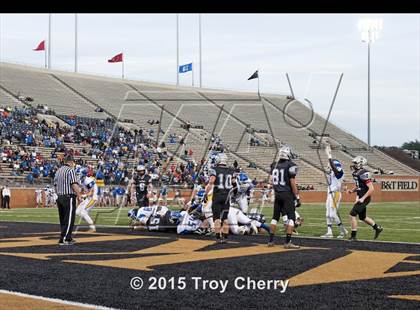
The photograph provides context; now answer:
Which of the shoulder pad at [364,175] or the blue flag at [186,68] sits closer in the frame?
the shoulder pad at [364,175]

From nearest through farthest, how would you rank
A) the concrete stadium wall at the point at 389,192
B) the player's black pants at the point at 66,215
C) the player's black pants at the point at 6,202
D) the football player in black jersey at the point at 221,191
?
the player's black pants at the point at 66,215, the football player in black jersey at the point at 221,191, the player's black pants at the point at 6,202, the concrete stadium wall at the point at 389,192

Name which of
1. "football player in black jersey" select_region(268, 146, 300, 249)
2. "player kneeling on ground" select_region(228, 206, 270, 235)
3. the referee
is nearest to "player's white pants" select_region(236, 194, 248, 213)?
"player kneeling on ground" select_region(228, 206, 270, 235)

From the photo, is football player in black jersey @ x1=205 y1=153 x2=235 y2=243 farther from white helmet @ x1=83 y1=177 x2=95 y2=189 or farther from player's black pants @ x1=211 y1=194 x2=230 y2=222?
white helmet @ x1=83 y1=177 x2=95 y2=189

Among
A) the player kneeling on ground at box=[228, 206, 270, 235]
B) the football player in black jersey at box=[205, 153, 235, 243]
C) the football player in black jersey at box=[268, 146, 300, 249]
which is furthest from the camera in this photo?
the player kneeling on ground at box=[228, 206, 270, 235]

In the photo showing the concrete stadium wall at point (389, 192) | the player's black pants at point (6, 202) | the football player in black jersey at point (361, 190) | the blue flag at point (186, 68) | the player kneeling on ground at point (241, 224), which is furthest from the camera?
the blue flag at point (186, 68)

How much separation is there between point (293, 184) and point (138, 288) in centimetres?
517

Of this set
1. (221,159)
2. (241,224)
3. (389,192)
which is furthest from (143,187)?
(389,192)

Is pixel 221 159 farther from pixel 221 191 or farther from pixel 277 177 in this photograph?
pixel 277 177

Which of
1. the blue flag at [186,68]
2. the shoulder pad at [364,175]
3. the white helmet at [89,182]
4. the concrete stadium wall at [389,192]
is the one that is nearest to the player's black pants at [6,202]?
the white helmet at [89,182]

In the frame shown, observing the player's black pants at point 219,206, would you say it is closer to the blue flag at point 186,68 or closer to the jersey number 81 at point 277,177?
the jersey number 81 at point 277,177

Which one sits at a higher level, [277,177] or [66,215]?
[277,177]

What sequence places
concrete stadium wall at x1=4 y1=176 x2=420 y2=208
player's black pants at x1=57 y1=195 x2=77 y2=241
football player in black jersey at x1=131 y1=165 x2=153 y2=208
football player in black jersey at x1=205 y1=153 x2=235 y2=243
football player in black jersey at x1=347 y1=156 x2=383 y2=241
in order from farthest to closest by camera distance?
1. concrete stadium wall at x1=4 y1=176 x2=420 y2=208
2. football player in black jersey at x1=131 y1=165 x2=153 y2=208
3. football player in black jersey at x1=347 y1=156 x2=383 y2=241
4. football player in black jersey at x1=205 y1=153 x2=235 y2=243
5. player's black pants at x1=57 y1=195 x2=77 y2=241

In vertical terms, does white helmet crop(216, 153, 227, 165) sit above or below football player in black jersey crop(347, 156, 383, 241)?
above

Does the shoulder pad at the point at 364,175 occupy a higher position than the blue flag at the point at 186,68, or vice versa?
the blue flag at the point at 186,68
